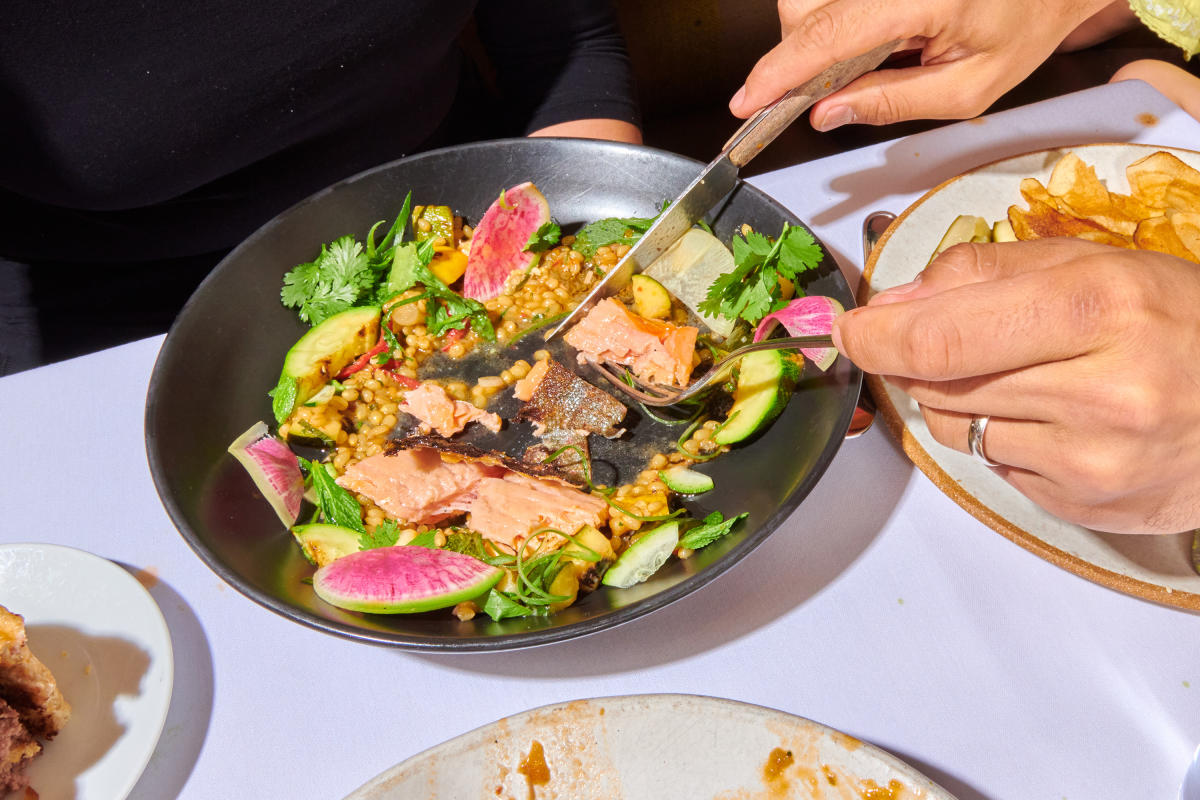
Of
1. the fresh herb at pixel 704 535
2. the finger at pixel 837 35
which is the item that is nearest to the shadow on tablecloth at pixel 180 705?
the fresh herb at pixel 704 535

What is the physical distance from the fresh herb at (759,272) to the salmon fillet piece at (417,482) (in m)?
0.46

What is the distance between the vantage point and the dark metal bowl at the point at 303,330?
3.17 feet

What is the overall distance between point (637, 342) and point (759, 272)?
0.22 m

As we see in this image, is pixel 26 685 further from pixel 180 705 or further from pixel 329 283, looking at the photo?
pixel 329 283

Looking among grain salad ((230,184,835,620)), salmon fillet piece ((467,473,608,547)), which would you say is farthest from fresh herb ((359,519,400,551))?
salmon fillet piece ((467,473,608,547))

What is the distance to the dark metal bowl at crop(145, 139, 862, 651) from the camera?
0.97 meters

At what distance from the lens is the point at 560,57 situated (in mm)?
1883

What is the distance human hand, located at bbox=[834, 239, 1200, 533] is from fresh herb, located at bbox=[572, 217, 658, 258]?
0.55 metres

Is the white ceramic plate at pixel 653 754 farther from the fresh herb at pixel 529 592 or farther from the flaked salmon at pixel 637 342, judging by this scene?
the flaked salmon at pixel 637 342

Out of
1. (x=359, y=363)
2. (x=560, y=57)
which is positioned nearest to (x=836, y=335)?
(x=359, y=363)

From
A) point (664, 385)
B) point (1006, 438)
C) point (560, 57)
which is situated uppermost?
point (560, 57)

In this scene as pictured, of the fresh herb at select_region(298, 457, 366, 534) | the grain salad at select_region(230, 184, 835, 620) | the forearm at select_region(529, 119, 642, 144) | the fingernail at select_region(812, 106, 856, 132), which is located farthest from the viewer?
the forearm at select_region(529, 119, 642, 144)

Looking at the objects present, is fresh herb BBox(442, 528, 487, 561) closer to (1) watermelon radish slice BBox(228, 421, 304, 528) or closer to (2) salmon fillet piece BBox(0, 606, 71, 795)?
(1) watermelon radish slice BBox(228, 421, 304, 528)

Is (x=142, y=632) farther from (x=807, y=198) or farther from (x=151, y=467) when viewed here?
(x=807, y=198)
